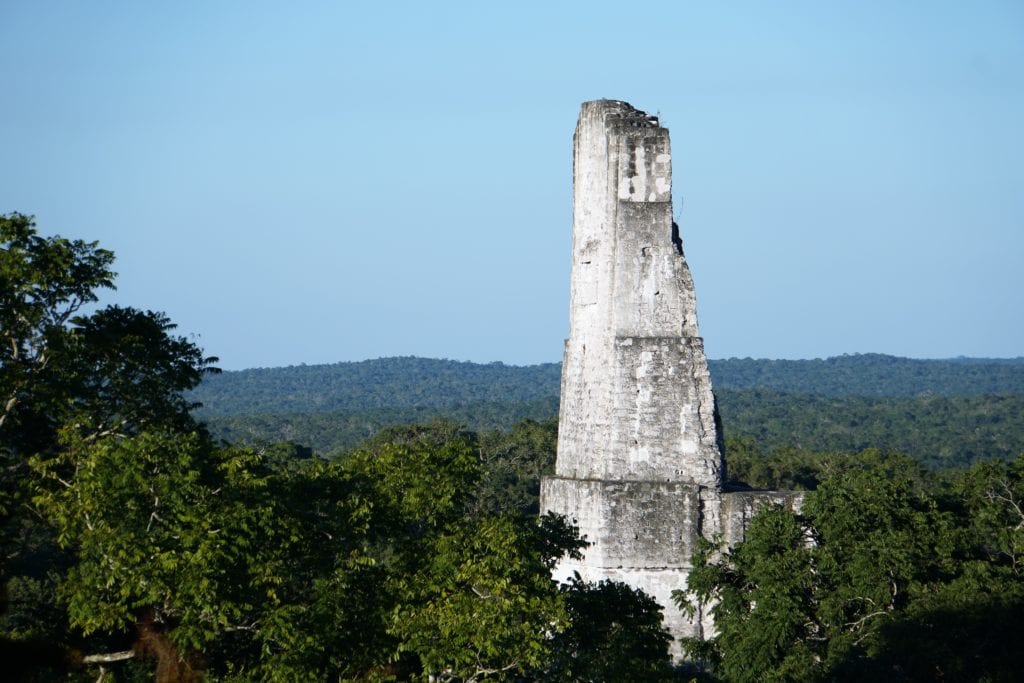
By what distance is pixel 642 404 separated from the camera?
2427 centimetres

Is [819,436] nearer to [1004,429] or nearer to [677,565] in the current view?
[1004,429]

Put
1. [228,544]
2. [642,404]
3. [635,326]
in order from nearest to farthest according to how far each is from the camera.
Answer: [228,544] → [642,404] → [635,326]

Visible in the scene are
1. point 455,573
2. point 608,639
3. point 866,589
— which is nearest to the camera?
point 455,573

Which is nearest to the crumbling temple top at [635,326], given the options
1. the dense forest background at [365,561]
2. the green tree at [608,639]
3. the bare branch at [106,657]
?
the dense forest background at [365,561]

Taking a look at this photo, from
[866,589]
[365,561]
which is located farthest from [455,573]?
[866,589]

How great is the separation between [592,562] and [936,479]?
76.7ft

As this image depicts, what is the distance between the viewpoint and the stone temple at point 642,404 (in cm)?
2406

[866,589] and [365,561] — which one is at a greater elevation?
Answer: [365,561]

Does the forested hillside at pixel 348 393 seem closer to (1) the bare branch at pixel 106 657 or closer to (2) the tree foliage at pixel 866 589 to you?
(2) the tree foliage at pixel 866 589

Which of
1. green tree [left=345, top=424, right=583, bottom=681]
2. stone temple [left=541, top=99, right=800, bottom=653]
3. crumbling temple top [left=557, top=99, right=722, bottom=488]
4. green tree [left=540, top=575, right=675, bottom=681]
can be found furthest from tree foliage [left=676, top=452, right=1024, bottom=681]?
green tree [left=345, top=424, right=583, bottom=681]

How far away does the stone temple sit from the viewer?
24.1 m

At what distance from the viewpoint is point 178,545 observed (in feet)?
50.0

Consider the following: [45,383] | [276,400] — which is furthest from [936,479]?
[276,400]

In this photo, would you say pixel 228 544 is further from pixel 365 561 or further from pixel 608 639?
pixel 608 639
